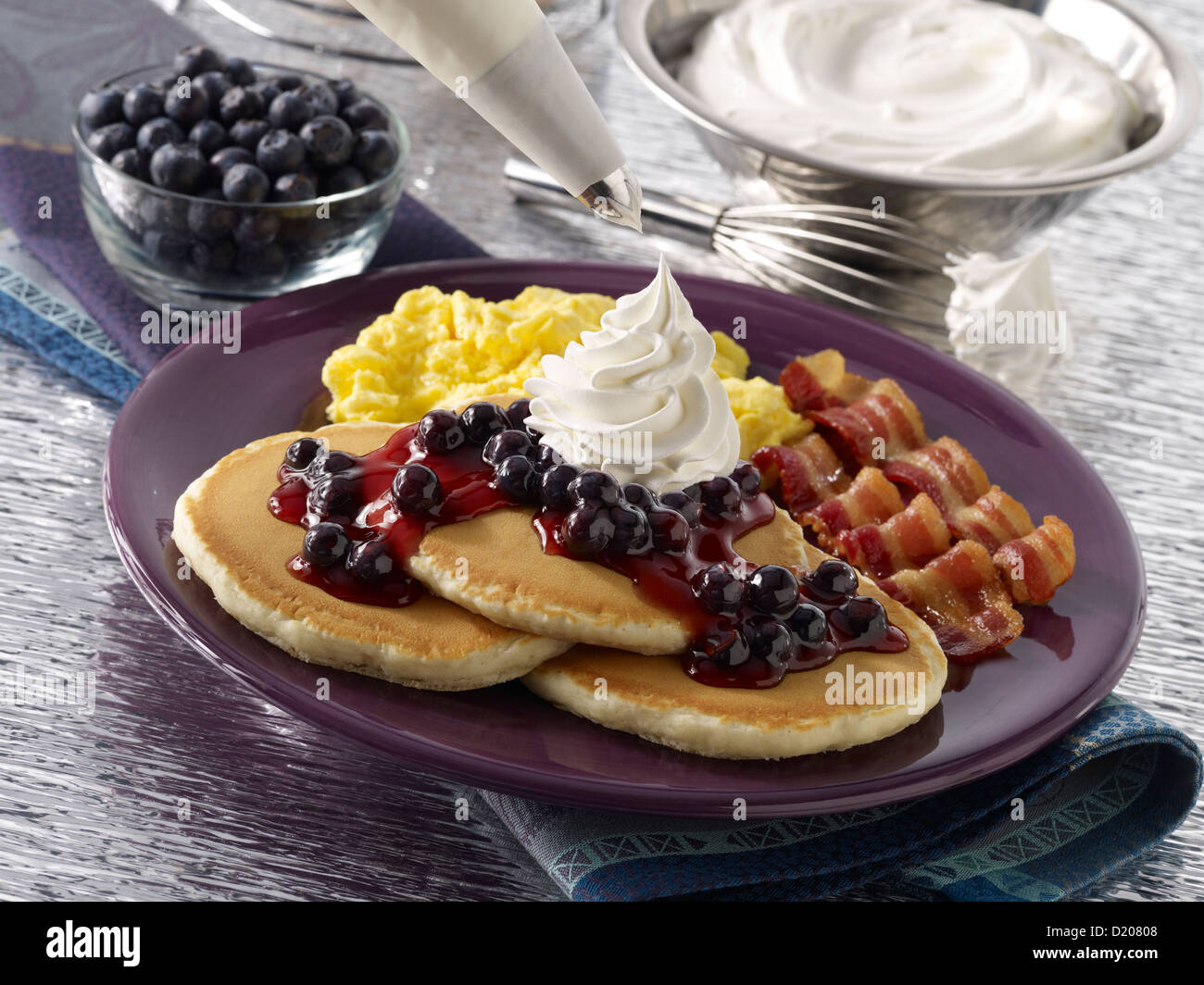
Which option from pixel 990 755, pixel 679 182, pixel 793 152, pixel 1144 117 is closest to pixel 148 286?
pixel 793 152

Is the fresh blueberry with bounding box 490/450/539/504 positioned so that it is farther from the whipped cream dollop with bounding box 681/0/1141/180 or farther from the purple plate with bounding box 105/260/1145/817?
the whipped cream dollop with bounding box 681/0/1141/180

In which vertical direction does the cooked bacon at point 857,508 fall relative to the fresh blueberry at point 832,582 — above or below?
below

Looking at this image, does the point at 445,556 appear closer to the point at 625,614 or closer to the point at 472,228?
the point at 625,614

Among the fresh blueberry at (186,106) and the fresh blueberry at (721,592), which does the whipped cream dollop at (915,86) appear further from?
the fresh blueberry at (721,592)

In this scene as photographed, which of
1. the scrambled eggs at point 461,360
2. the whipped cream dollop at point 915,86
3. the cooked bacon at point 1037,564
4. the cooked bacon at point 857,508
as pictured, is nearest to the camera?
the cooked bacon at point 1037,564

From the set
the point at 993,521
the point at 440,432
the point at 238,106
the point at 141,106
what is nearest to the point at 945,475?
the point at 993,521

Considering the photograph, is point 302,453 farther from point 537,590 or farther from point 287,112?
point 287,112

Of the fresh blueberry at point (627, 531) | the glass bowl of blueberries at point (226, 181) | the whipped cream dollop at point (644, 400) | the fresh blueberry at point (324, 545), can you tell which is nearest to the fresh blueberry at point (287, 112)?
the glass bowl of blueberries at point (226, 181)
